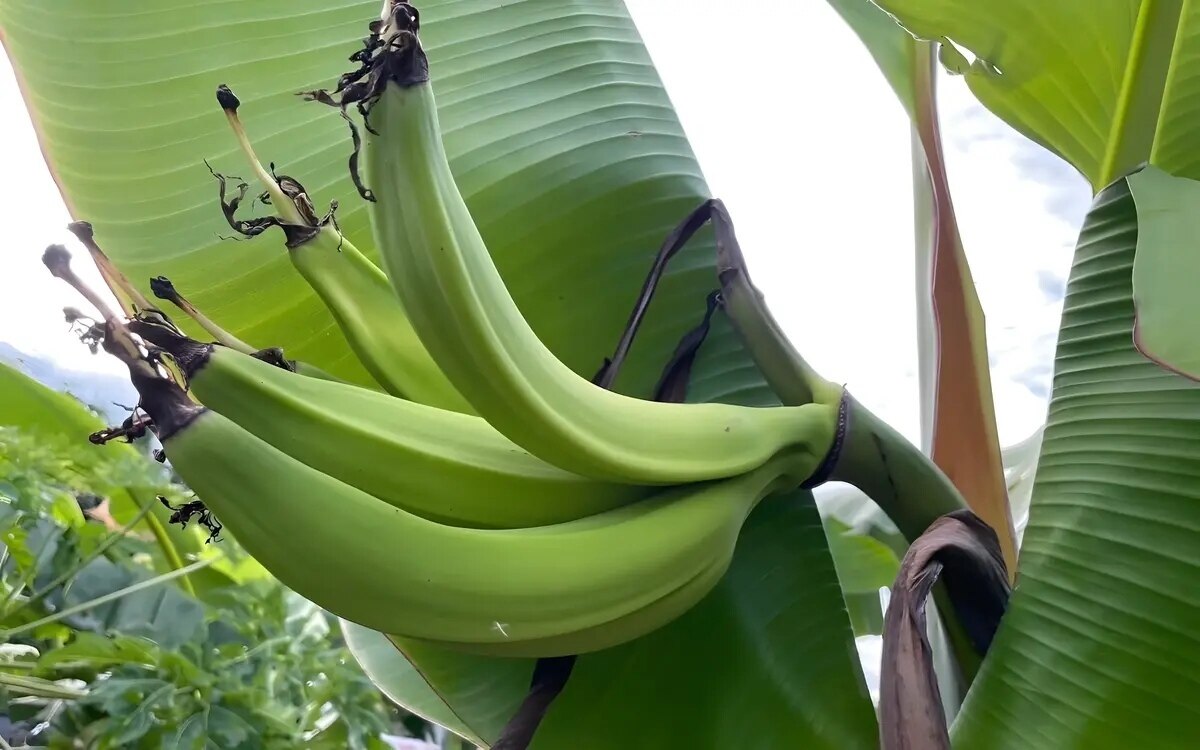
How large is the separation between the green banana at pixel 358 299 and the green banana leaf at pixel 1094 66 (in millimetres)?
276

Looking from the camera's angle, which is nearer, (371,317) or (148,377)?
(148,377)

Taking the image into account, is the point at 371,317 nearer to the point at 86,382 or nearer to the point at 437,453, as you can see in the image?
the point at 437,453

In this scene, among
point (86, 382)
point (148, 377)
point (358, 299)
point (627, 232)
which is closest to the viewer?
point (148, 377)

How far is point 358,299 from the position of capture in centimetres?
33

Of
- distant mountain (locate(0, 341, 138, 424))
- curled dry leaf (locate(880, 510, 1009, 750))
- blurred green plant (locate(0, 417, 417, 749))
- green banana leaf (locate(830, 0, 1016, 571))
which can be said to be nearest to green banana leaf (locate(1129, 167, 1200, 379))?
curled dry leaf (locate(880, 510, 1009, 750))

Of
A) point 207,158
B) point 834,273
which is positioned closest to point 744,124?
point 834,273

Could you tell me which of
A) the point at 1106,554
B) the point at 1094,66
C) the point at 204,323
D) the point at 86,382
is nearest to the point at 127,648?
the point at 204,323

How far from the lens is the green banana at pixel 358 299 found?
31 cm

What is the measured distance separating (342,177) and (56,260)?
0.69 ft

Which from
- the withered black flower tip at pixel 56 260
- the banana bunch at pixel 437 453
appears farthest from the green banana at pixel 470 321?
the withered black flower tip at pixel 56 260

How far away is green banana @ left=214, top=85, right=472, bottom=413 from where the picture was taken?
308 mm

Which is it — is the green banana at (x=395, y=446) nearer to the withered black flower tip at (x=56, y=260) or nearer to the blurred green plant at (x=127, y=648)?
the withered black flower tip at (x=56, y=260)

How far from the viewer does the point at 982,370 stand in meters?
0.53

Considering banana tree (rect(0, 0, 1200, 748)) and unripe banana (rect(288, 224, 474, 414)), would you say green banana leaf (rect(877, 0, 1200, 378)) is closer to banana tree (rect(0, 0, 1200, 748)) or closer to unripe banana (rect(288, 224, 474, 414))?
banana tree (rect(0, 0, 1200, 748))
